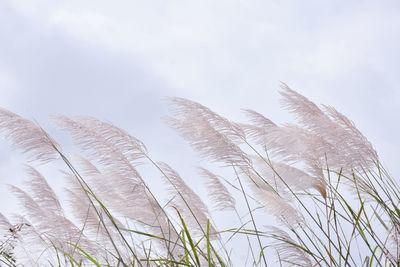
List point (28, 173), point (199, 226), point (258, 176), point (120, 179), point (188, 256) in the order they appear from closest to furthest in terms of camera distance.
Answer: point (188, 256) → point (120, 179) → point (199, 226) → point (258, 176) → point (28, 173)

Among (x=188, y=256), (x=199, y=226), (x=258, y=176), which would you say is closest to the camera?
(x=188, y=256)

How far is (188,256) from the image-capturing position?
2635 millimetres

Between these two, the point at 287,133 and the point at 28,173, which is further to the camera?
the point at 28,173

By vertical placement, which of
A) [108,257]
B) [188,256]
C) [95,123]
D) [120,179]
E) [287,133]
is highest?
[287,133]

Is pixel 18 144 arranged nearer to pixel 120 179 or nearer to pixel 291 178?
pixel 120 179

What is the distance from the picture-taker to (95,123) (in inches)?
→ 114

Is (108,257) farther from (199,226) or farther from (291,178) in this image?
(291,178)

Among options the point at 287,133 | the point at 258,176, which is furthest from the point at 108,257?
the point at 287,133

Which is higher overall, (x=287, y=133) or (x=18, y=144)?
(x=287, y=133)

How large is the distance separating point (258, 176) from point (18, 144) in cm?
150

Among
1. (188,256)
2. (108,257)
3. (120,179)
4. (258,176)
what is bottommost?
(108,257)

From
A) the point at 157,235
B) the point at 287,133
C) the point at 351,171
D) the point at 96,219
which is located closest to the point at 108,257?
the point at 96,219

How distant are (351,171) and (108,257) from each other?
1.61 meters

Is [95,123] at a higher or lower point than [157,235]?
higher
